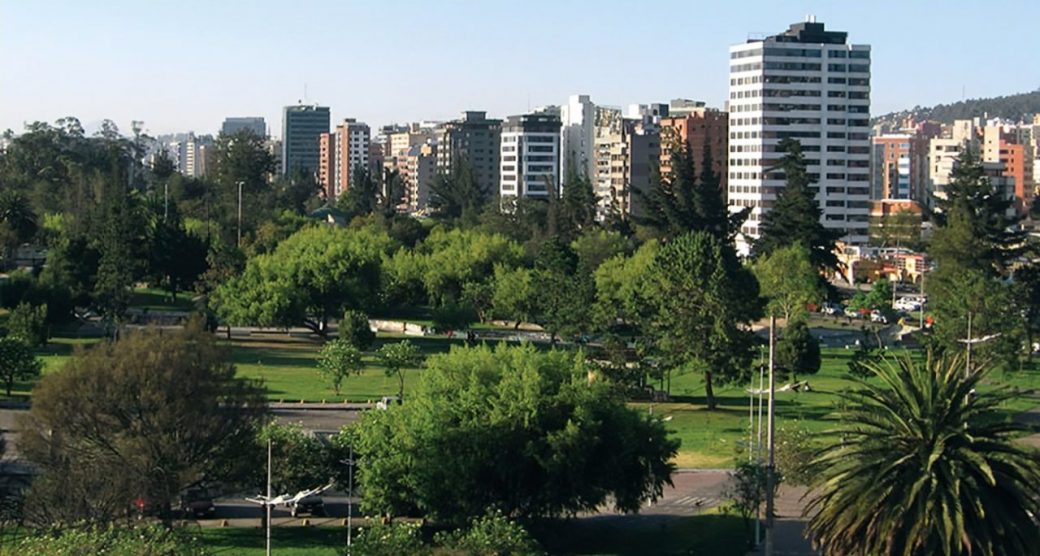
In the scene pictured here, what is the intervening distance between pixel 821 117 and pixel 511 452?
2567 inches

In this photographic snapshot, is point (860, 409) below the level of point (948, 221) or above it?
below

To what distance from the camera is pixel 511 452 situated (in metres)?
26.8

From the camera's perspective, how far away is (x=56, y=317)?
53.3 meters

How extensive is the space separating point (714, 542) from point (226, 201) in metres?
69.0

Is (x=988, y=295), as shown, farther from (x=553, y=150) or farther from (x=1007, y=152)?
(x=1007, y=152)

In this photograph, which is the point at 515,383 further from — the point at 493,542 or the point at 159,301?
the point at 159,301

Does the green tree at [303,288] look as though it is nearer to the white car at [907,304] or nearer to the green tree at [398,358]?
the green tree at [398,358]

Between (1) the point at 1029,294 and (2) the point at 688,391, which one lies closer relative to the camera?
(2) the point at 688,391

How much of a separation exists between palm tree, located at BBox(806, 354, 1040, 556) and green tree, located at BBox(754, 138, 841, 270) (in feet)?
157

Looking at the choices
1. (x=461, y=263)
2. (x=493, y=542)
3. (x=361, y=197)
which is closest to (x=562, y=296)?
(x=461, y=263)

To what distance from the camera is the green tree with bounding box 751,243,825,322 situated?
198ft

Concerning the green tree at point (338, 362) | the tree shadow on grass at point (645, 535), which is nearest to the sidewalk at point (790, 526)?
the tree shadow on grass at point (645, 535)

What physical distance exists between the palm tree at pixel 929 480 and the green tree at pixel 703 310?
21.3 metres

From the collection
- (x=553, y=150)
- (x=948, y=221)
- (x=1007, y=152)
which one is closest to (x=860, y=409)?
(x=948, y=221)
